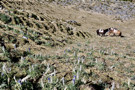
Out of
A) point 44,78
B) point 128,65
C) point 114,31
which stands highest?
point 44,78

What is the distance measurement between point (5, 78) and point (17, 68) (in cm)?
60

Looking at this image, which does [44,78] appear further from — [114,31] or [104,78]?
[114,31]

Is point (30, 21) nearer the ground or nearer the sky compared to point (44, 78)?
nearer the ground

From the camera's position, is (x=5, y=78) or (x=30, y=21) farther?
(x=30, y=21)

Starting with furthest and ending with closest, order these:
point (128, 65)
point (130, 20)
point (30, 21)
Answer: point (130, 20), point (30, 21), point (128, 65)

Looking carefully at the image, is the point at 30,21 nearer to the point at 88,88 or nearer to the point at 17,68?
the point at 17,68

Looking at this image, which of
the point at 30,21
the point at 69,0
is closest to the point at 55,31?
the point at 30,21

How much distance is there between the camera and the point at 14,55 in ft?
15.3

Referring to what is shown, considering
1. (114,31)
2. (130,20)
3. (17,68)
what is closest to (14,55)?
(17,68)

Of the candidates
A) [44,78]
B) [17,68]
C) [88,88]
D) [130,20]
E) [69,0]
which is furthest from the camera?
[69,0]

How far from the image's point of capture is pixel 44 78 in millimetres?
3523

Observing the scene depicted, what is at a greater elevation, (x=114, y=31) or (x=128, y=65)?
(x=128, y=65)

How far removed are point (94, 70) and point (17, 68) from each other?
2173mm

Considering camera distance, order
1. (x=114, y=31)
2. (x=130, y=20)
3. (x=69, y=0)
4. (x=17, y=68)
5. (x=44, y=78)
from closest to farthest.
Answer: (x=44, y=78) < (x=17, y=68) < (x=114, y=31) < (x=130, y=20) < (x=69, y=0)
